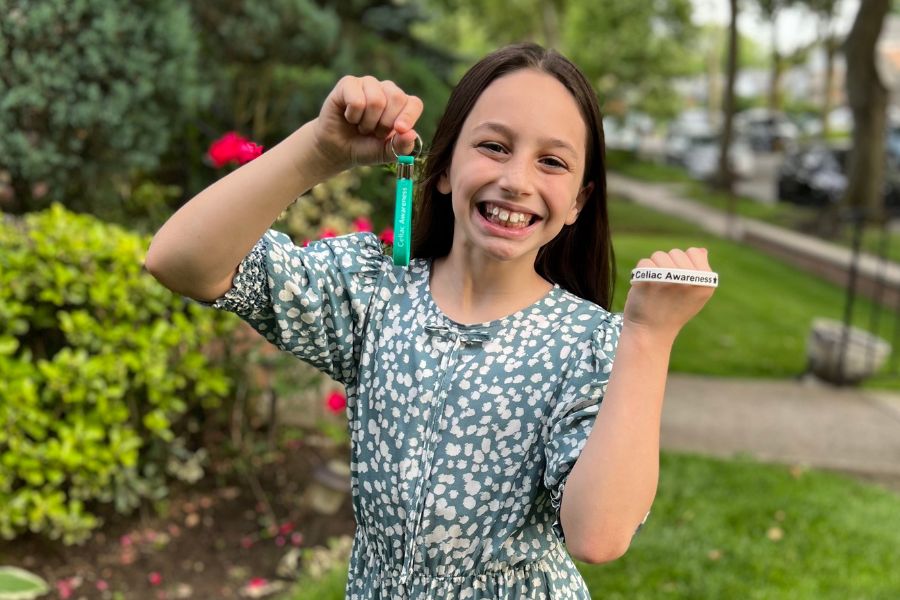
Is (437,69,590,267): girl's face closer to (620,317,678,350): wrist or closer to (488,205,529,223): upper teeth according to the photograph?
(488,205,529,223): upper teeth

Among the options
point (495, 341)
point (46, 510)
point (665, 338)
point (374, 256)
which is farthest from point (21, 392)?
point (665, 338)

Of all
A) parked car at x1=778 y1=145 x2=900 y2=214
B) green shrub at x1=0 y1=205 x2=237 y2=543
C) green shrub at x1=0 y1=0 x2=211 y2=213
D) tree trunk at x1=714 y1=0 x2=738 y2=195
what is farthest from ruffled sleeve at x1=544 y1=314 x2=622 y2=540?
tree trunk at x1=714 y1=0 x2=738 y2=195

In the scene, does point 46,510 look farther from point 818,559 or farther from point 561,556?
point 818,559

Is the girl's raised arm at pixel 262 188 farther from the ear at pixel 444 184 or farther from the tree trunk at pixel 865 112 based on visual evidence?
the tree trunk at pixel 865 112

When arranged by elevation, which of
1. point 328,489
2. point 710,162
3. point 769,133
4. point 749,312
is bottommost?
point 769,133

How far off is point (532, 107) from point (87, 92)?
329cm

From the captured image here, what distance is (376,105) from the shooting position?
4.11 ft

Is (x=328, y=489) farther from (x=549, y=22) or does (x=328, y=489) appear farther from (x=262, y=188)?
(x=549, y=22)

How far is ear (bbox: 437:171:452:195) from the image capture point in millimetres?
1571

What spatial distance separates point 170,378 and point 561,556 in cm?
245

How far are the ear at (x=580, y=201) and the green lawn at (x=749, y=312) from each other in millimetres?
3665

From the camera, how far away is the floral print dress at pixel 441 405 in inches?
55.4

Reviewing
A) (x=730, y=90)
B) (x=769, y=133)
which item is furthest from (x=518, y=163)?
(x=769, y=133)

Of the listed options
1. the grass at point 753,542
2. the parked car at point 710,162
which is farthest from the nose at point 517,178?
the parked car at point 710,162
